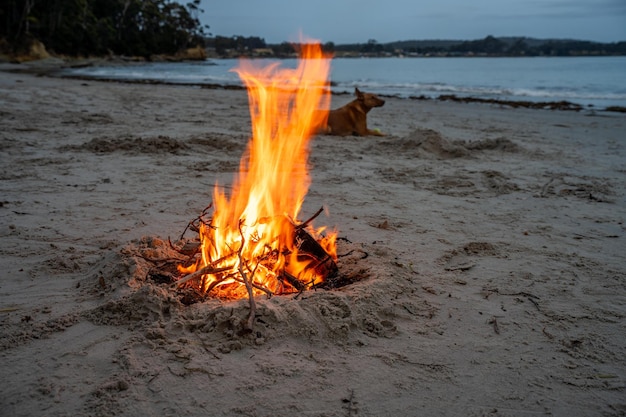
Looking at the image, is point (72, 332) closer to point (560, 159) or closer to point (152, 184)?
point (152, 184)

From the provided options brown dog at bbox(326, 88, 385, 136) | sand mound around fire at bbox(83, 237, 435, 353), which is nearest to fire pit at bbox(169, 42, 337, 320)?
sand mound around fire at bbox(83, 237, 435, 353)

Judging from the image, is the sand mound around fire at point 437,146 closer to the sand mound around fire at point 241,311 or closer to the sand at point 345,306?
the sand at point 345,306

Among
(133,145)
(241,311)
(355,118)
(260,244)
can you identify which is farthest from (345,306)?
(355,118)

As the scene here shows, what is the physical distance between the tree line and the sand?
53.2 metres

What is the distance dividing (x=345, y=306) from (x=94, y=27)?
73.8 m

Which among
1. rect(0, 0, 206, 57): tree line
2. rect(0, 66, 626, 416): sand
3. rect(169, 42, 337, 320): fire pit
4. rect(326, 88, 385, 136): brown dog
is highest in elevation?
rect(0, 0, 206, 57): tree line

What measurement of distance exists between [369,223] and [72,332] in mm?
3017

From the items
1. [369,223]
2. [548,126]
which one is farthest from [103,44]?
[369,223]

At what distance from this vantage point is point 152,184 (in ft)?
20.2

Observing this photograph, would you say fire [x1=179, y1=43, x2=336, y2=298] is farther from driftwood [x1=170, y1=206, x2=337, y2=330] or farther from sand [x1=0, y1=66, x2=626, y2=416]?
sand [x1=0, y1=66, x2=626, y2=416]

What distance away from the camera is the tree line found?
2041 inches

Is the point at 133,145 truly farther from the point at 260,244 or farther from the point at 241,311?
the point at 241,311

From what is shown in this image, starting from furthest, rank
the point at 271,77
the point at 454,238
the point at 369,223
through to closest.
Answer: the point at 369,223 → the point at 454,238 → the point at 271,77

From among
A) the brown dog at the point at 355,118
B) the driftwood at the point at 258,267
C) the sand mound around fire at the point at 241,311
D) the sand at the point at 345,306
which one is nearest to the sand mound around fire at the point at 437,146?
the brown dog at the point at 355,118
